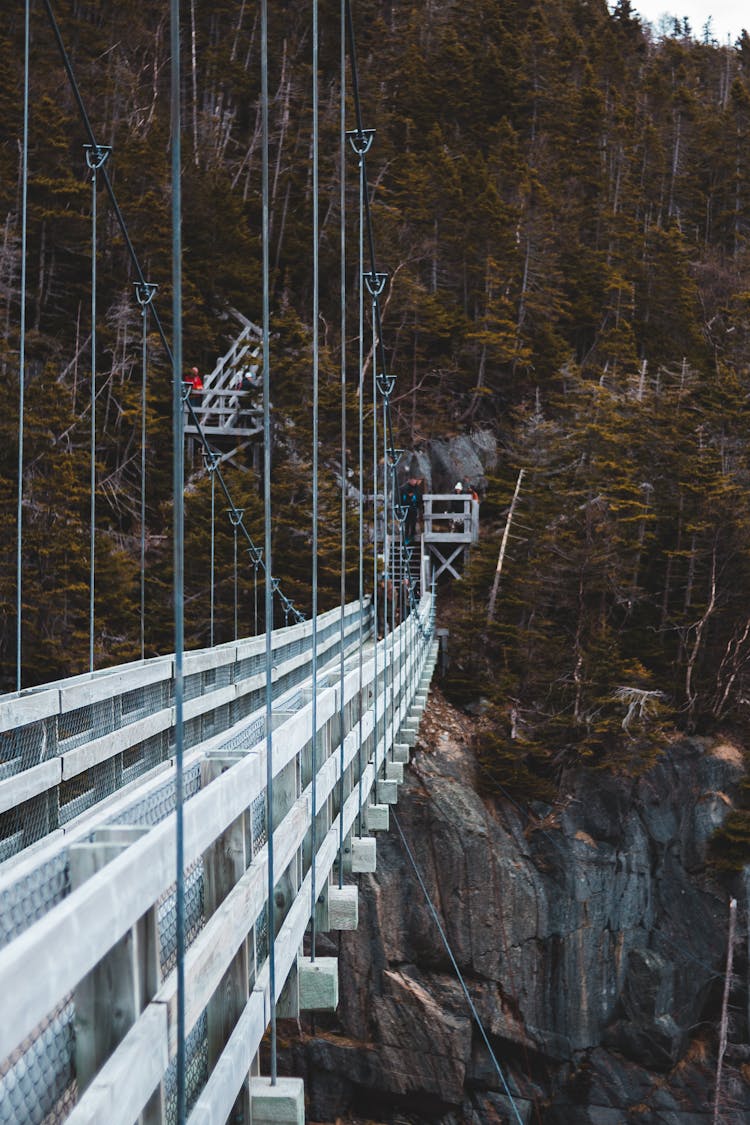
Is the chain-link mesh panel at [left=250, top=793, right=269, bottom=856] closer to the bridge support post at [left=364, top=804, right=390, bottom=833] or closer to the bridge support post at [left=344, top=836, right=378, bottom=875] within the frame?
the bridge support post at [left=344, top=836, right=378, bottom=875]

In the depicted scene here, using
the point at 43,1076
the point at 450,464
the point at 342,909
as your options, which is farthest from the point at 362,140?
the point at 450,464

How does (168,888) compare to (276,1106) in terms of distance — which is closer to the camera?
(168,888)

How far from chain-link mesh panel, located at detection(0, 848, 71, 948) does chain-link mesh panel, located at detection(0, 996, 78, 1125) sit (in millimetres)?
123

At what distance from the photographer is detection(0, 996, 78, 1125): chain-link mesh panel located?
1.55 m

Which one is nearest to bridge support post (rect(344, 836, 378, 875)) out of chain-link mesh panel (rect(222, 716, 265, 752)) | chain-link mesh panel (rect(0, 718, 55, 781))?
chain-link mesh panel (rect(0, 718, 55, 781))

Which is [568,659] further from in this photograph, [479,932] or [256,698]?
[256,698]

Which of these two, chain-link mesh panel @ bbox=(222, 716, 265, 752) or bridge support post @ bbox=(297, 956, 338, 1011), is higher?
chain-link mesh panel @ bbox=(222, 716, 265, 752)

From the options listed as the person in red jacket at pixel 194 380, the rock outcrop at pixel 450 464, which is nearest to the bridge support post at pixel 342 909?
the person in red jacket at pixel 194 380

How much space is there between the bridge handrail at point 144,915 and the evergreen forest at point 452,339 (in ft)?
48.8

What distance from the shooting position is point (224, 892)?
253cm

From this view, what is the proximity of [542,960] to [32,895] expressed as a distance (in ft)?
63.4

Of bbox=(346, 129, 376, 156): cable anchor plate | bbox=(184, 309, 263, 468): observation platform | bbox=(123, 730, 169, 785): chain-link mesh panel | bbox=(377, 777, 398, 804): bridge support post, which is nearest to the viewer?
bbox=(123, 730, 169, 785): chain-link mesh panel

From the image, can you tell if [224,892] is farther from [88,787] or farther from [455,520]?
[455,520]

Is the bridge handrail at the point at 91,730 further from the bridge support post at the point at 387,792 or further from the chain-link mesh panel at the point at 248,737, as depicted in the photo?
the bridge support post at the point at 387,792
